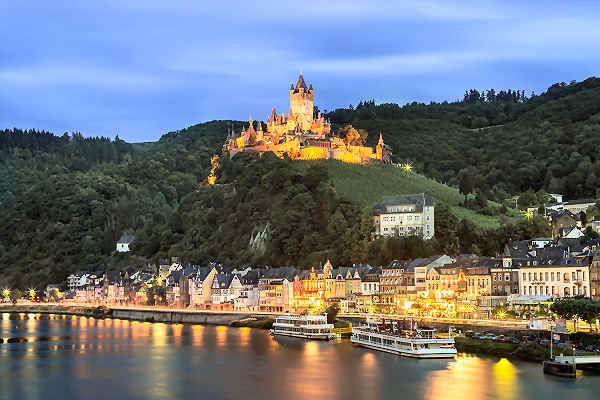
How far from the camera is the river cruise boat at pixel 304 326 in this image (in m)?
78.6

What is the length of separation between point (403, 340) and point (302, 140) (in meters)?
85.1

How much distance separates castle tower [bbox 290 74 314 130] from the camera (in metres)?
157

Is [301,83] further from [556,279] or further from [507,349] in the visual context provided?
[507,349]

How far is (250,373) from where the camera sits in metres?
56.3

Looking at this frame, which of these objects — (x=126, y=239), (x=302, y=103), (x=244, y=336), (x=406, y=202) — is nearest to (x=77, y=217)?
(x=126, y=239)

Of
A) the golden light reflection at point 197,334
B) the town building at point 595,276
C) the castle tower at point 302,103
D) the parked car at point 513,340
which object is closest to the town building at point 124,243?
the castle tower at point 302,103

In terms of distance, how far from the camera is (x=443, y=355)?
2398 inches

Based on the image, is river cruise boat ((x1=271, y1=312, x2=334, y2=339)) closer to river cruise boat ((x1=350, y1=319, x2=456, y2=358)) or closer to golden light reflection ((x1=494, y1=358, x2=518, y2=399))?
river cruise boat ((x1=350, y1=319, x2=456, y2=358))

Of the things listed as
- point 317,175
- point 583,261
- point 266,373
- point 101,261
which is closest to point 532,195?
point 317,175

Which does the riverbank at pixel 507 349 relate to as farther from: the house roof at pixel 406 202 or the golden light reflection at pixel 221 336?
the house roof at pixel 406 202

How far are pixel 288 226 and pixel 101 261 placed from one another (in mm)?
50885

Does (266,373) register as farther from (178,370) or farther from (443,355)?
(443,355)

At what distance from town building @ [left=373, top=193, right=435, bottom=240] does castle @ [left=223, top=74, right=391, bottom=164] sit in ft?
115

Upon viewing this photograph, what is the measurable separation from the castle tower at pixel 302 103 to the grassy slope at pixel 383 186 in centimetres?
1960
